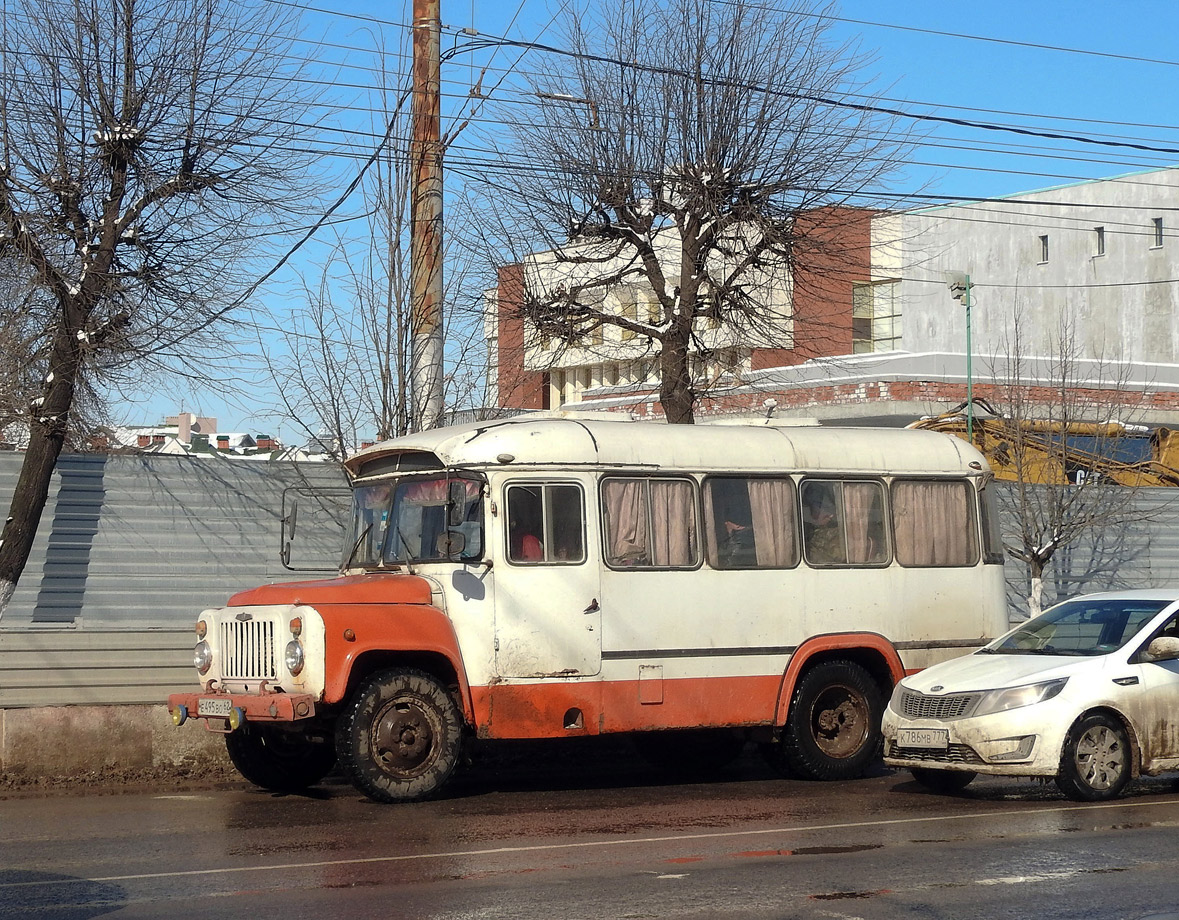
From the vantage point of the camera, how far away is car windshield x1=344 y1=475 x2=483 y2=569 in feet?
37.2

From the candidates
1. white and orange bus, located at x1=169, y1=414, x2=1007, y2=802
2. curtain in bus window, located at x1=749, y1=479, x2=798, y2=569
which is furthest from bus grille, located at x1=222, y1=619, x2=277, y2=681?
curtain in bus window, located at x1=749, y1=479, x2=798, y2=569

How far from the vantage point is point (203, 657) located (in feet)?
37.9

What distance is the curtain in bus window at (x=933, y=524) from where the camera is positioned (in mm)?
13336

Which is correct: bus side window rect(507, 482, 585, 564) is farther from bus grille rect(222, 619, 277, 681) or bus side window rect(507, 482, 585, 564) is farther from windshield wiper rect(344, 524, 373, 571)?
bus grille rect(222, 619, 277, 681)

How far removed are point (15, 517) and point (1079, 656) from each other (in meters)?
10.1

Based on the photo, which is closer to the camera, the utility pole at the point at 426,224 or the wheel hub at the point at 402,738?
the wheel hub at the point at 402,738

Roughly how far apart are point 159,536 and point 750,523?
6.92 m

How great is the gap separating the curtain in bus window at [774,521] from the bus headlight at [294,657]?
398 cm

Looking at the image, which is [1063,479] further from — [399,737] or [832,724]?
[399,737]

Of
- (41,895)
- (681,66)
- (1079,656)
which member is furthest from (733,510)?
(681,66)

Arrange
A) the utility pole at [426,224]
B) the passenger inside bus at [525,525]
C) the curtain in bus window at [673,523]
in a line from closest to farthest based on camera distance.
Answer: the passenger inside bus at [525,525], the curtain in bus window at [673,523], the utility pole at [426,224]

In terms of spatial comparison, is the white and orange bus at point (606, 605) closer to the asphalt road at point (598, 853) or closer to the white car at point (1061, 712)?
the asphalt road at point (598, 853)

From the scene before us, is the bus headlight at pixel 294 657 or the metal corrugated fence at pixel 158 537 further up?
the metal corrugated fence at pixel 158 537

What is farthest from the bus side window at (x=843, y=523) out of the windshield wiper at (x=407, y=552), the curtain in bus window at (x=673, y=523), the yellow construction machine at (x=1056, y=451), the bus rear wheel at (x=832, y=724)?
the yellow construction machine at (x=1056, y=451)
